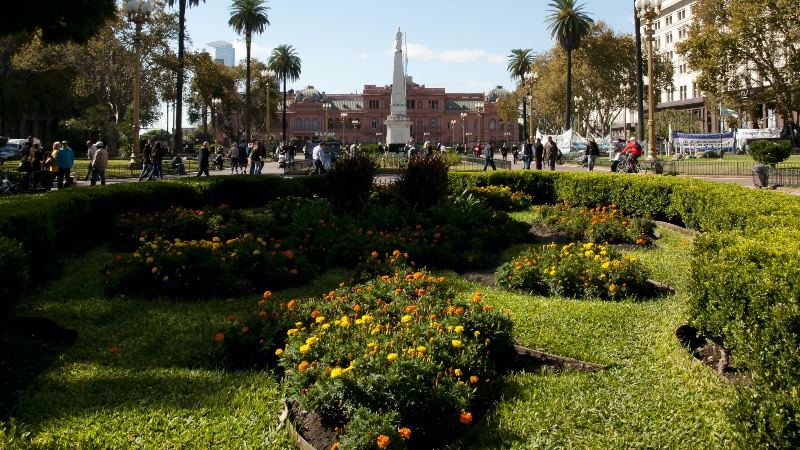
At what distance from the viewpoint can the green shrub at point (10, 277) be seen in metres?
5.29

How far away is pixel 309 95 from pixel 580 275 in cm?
12308

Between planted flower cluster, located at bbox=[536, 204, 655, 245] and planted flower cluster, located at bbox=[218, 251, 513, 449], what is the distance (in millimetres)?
5381

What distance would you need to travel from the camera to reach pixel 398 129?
5375 cm

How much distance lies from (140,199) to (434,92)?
10845 cm

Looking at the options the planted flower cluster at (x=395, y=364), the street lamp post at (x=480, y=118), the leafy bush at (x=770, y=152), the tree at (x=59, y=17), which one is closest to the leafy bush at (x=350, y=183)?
the tree at (x=59, y=17)

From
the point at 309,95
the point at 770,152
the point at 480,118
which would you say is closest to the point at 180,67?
the point at 770,152

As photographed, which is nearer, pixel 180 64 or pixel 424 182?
pixel 424 182

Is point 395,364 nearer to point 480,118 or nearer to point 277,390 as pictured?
point 277,390

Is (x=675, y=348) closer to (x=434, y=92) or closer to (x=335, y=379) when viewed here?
(x=335, y=379)

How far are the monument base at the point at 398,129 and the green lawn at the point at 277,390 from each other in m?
47.5

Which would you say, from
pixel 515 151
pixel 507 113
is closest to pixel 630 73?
pixel 515 151

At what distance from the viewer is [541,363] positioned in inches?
198

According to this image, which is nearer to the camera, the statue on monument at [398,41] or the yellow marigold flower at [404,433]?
the yellow marigold flower at [404,433]

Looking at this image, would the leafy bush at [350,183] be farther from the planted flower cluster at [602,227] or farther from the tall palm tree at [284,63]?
Answer: the tall palm tree at [284,63]
